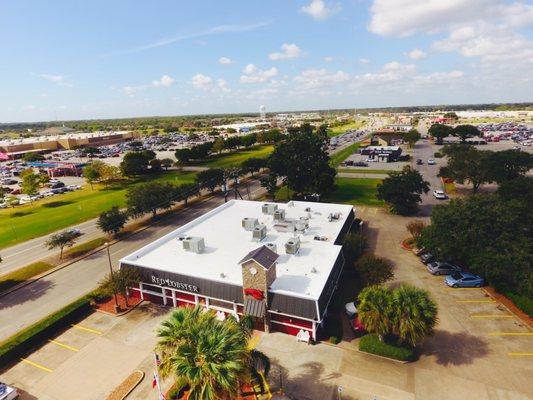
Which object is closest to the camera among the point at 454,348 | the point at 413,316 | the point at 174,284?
the point at 413,316

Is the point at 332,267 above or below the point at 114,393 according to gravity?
above

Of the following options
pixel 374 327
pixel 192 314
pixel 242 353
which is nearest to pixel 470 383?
pixel 374 327

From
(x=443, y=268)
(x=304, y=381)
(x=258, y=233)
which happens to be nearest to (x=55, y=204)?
(x=258, y=233)

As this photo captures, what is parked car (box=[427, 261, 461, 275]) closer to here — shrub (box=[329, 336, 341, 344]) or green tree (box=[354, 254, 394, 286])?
green tree (box=[354, 254, 394, 286])

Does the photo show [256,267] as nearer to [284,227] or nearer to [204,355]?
[204,355]

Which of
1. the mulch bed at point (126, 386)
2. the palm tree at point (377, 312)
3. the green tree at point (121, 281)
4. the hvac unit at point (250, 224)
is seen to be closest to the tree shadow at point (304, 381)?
the palm tree at point (377, 312)

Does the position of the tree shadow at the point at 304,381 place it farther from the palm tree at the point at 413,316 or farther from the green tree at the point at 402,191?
the green tree at the point at 402,191

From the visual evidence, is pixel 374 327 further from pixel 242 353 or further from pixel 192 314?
pixel 192 314
